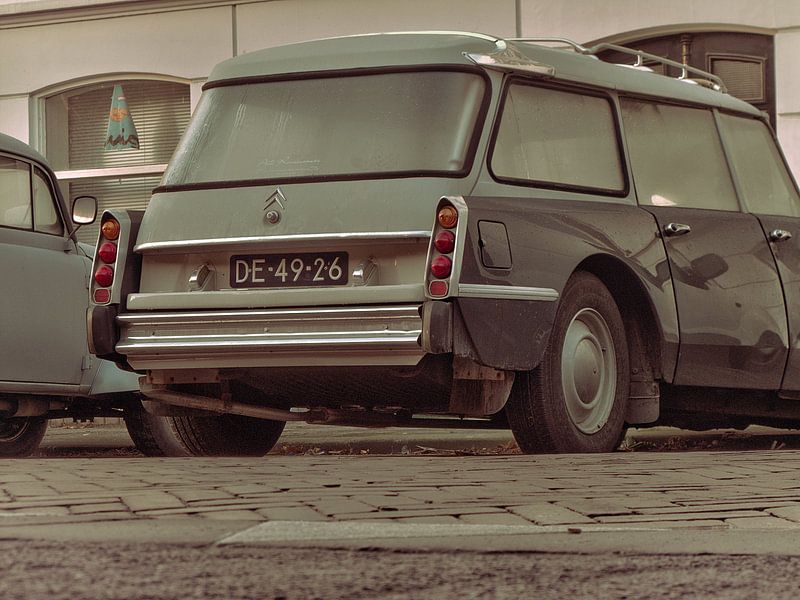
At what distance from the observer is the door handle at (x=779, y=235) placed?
Answer: 9.04m

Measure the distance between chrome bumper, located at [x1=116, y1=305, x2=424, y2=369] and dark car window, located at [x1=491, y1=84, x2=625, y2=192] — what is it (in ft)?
3.29

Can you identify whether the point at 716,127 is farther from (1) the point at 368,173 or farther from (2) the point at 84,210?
(2) the point at 84,210

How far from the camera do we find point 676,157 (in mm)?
8789

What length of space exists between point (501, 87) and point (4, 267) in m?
3.14

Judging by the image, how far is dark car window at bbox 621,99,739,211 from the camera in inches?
335

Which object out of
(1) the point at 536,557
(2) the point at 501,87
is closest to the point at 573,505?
(1) the point at 536,557

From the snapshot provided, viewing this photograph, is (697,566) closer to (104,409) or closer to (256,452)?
(256,452)

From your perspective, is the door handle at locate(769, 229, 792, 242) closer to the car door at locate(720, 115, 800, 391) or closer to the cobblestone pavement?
the car door at locate(720, 115, 800, 391)

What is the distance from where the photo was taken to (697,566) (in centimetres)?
411

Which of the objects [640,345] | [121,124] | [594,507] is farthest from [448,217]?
[121,124]

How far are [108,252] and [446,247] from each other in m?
1.73

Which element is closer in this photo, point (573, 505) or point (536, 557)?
point (536, 557)

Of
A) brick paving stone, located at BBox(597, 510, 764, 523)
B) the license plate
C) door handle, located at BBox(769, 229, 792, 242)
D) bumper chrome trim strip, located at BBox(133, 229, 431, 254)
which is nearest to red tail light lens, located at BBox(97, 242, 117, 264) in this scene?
bumper chrome trim strip, located at BBox(133, 229, 431, 254)

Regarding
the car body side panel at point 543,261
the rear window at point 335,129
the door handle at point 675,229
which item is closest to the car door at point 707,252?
the door handle at point 675,229
